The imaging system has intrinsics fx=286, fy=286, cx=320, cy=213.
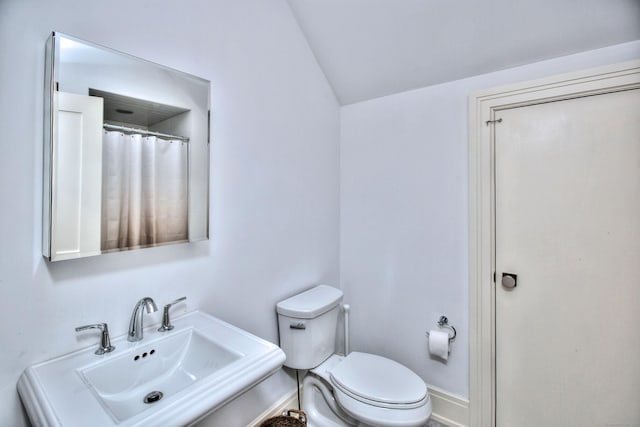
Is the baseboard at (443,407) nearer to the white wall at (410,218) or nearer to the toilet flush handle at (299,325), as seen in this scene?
the white wall at (410,218)

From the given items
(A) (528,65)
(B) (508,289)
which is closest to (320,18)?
(A) (528,65)

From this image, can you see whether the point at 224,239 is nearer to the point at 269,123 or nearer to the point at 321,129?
the point at 269,123

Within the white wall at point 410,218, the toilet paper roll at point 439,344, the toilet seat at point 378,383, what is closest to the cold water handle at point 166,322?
the toilet seat at point 378,383

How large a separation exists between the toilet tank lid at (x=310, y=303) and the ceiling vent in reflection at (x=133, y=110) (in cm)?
111

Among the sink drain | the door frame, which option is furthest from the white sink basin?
the door frame

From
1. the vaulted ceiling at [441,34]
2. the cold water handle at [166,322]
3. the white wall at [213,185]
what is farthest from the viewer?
the vaulted ceiling at [441,34]

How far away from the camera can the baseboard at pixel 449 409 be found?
5.47 feet

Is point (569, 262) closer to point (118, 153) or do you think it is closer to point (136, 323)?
point (136, 323)

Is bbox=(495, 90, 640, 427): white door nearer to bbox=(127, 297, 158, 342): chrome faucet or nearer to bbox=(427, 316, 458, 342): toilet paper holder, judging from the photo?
bbox=(427, 316, 458, 342): toilet paper holder

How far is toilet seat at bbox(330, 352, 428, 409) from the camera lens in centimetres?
136

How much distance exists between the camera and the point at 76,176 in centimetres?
93

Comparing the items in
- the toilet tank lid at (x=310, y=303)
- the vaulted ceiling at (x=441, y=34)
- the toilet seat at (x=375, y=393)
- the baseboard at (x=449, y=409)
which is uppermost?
the vaulted ceiling at (x=441, y=34)

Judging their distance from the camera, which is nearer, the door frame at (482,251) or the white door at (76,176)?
the white door at (76,176)

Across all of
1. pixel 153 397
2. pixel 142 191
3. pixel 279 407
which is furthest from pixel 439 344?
pixel 142 191
